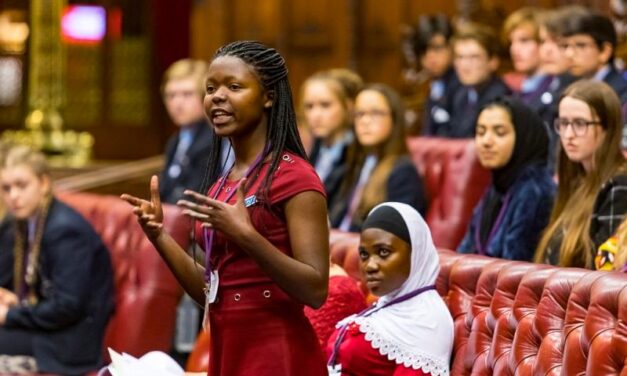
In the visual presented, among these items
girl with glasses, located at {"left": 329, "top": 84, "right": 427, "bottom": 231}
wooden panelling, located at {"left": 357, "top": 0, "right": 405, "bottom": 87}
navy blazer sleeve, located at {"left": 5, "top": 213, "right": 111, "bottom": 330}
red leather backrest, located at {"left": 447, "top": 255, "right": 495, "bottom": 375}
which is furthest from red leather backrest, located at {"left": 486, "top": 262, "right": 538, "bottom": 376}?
wooden panelling, located at {"left": 357, "top": 0, "right": 405, "bottom": 87}

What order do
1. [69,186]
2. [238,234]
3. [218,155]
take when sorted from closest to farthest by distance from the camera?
[238,234] < [218,155] < [69,186]

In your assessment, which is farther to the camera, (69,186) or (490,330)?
(69,186)

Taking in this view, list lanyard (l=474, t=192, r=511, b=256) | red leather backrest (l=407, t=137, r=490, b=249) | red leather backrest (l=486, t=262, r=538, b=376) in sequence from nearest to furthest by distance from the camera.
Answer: red leather backrest (l=486, t=262, r=538, b=376)
lanyard (l=474, t=192, r=511, b=256)
red leather backrest (l=407, t=137, r=490, b=249)

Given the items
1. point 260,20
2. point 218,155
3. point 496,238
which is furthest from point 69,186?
point 218,155

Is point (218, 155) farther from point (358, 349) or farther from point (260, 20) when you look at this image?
point (260, 20)

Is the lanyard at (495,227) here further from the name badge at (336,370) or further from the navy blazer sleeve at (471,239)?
the name badge at (336,370)

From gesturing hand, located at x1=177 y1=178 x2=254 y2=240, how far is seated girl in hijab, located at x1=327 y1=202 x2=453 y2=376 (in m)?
1.13

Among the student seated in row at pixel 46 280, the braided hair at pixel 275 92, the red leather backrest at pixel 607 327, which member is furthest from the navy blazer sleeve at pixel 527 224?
the braided hair at pixel 275 92

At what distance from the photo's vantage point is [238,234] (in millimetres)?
2809

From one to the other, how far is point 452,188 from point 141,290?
154 cm

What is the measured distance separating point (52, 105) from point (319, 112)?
589cm

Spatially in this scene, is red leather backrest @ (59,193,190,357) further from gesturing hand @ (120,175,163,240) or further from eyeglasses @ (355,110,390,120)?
gesturing hand @ (120,175,163,240)

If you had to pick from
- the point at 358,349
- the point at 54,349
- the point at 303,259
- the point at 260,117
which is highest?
the point at 260,117

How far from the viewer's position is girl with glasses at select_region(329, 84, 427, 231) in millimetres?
6438
